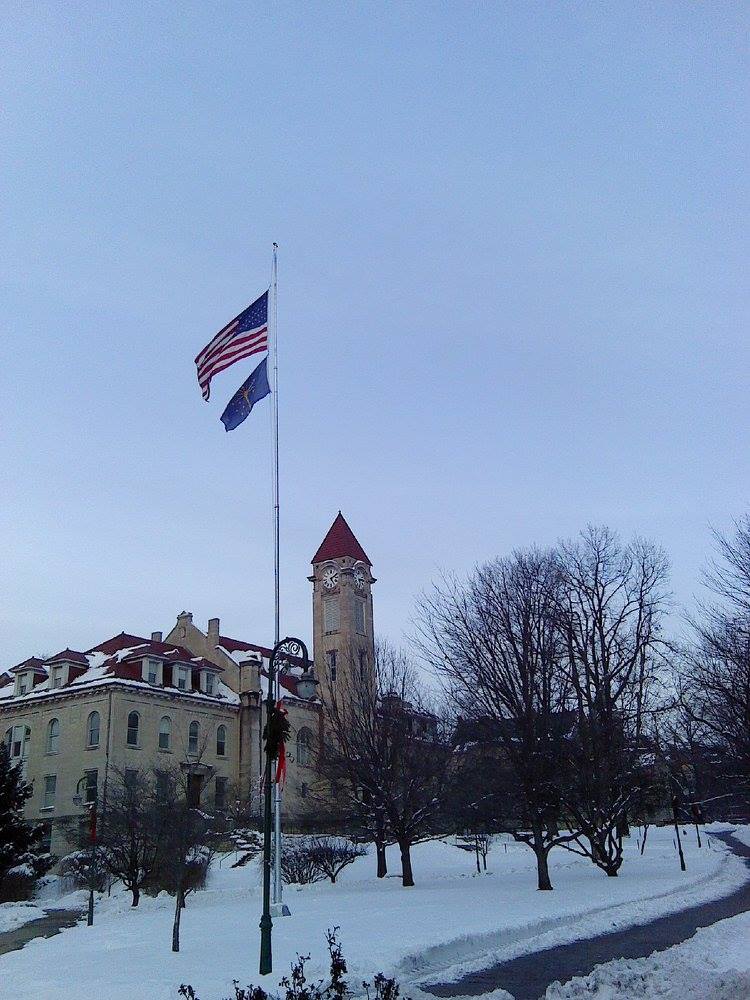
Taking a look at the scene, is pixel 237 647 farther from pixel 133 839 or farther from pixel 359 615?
pixel 133 839

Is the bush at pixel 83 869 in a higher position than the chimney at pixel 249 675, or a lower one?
→ lower

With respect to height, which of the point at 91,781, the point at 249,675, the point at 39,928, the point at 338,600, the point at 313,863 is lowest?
the point at 39,928

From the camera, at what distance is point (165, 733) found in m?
57.9

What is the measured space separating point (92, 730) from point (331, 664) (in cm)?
2261

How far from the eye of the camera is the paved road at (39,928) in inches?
945

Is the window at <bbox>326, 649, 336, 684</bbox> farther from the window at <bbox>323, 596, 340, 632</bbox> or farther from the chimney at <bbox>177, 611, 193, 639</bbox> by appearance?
the chimney at <bbox>177, 611, 193, 639</bbox>

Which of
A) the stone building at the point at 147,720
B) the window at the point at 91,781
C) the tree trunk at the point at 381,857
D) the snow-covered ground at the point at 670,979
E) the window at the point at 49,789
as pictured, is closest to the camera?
the snow-covered ground at the point at 670,979

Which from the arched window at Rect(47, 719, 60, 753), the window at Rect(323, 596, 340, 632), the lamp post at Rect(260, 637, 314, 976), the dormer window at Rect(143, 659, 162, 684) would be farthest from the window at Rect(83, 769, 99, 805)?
the lamp post at Rect(260, 637, 314, 976)

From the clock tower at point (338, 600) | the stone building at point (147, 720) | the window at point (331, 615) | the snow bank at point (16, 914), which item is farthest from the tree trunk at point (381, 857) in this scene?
the window at point (331, 615)

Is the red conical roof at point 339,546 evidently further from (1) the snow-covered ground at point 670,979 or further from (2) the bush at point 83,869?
(1) the snow-covered ground at point 670,979

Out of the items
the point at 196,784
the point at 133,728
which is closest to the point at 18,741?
the point at 133,728

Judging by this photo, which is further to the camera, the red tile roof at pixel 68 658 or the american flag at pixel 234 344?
the red tile roof at pixel 68 658

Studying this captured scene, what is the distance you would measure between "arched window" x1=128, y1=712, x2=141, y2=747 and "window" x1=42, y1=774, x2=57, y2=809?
530 cm

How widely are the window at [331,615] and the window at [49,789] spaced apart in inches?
1016
